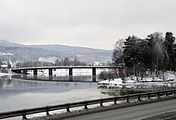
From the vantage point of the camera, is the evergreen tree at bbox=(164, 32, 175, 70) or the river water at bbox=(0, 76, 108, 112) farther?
the evergreen tree at bbox=(164, 32, 175, 70)

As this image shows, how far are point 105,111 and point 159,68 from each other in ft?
340

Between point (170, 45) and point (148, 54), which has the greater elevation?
point (170, 45)

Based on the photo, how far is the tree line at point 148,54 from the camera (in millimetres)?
121250

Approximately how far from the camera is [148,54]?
125375mm

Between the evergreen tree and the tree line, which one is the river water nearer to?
the tree line

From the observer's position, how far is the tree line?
121m

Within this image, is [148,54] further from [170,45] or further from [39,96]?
[39,96]

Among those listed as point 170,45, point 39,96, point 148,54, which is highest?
point 170,45

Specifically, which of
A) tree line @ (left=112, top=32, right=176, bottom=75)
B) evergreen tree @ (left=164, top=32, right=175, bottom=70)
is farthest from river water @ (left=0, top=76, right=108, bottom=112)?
evergreen tree @ (left=164, top=32, right=175, bottom=70)

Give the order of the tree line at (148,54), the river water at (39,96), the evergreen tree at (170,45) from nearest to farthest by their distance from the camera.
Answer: the river water at (39,96)
the tree line at (148,54)
the evergreen tree at (170,45)

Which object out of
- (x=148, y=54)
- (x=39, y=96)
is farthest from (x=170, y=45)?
(x=39, y=96)

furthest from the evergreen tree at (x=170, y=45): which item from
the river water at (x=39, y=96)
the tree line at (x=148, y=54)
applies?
the river water at (x=39, y=96)

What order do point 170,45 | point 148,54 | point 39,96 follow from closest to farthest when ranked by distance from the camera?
point 39,96
point 148,54
point 170,45

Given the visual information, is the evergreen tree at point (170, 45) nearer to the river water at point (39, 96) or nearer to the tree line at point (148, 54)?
the tree line at point (148, 54)
